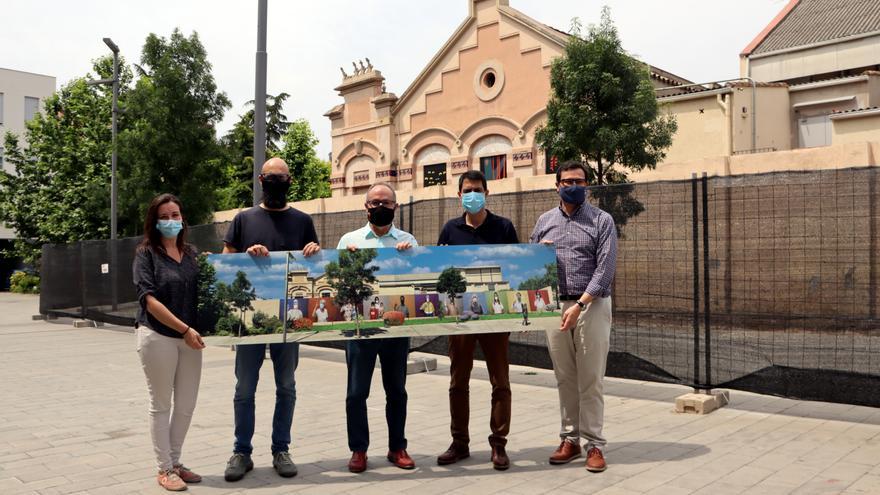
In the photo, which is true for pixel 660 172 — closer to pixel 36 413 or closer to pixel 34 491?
pixel 36 413

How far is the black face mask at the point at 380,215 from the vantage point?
17.2 ft

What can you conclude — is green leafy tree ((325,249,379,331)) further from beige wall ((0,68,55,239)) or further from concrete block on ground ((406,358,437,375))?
beige wall ((0,68,55,239))

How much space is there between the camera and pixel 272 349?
17.4 feet

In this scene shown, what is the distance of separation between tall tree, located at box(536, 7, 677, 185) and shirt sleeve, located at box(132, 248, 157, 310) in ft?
38.2

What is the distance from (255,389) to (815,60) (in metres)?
26.2

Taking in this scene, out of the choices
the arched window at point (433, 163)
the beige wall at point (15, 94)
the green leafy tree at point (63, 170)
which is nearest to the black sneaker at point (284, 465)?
the arched window at point (433, 163)

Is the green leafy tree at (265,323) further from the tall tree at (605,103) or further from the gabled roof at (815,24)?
the gabled roof at (815,24)

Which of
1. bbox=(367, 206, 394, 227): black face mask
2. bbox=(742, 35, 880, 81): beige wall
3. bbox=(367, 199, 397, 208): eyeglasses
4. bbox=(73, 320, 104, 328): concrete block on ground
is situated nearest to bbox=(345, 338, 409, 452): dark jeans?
bbox=(367, 206, 394, 227): black face mask

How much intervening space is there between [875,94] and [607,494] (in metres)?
21.4

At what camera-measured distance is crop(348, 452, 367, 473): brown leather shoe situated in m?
5.23

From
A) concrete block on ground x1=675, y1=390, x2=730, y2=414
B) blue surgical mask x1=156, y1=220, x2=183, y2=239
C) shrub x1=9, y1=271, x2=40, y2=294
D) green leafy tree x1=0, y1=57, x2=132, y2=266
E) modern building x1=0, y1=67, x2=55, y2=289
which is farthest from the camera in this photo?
modern building x1=0, y1=67, x2=55, y2=289

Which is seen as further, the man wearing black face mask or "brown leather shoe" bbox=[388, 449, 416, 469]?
"brown leather shoe" bbox=[388, 449, 416, 469]

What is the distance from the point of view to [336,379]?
947 centimetres

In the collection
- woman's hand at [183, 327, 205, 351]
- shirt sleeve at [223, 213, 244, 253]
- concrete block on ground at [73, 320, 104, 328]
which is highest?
shirt sleeve at [223, 213, 244, 253]
